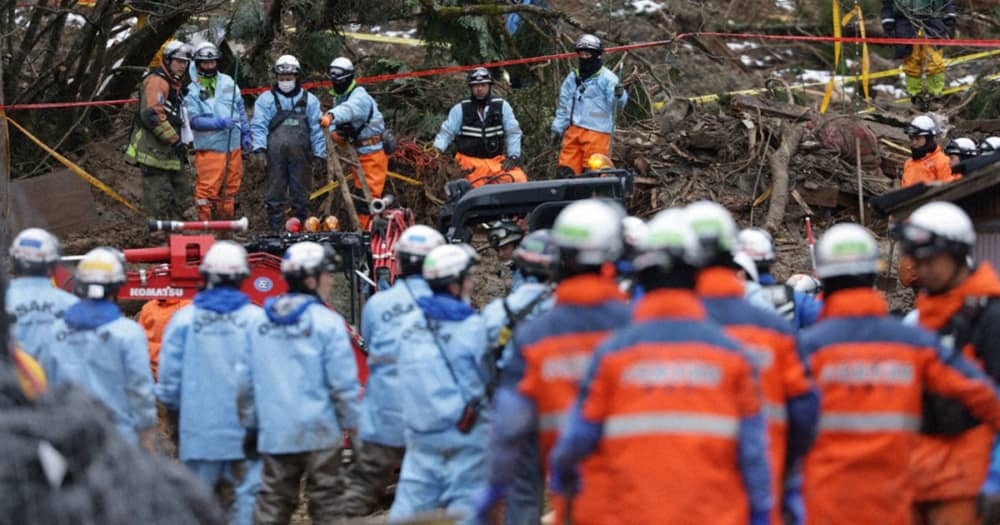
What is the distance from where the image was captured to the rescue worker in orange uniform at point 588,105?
17.0 metres

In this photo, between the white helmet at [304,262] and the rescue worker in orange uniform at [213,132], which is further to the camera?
the rescue worker in orange uniform at [213,132]

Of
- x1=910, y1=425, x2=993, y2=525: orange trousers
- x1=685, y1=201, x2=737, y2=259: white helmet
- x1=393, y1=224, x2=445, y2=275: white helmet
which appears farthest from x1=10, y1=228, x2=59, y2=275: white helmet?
x1=910, y1=425, x2=993, y2=525: orange trousers

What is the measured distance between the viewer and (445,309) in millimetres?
9547

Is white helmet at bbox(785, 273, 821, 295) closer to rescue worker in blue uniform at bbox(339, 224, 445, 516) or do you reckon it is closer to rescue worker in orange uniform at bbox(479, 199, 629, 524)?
rescue worker in blue uniform at bbox(339, 224, 445, 516)

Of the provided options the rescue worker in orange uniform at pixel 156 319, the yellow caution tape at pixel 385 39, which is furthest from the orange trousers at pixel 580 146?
the yellow caution tape at pixel 385 39

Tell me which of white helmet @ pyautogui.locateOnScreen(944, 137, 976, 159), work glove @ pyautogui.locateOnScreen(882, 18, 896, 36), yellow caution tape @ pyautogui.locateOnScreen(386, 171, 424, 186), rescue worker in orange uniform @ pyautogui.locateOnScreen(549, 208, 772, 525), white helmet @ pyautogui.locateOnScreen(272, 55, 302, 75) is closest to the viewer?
rescue worker in orange uniform @ pyautogui.locateOnScreen(549, 208, 772, 525)

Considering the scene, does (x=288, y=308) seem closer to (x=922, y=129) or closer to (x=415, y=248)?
(x=415, y=248)

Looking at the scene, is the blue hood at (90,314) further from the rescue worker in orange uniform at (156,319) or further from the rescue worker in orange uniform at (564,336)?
the rescue worker in orange uniform at (156,319)

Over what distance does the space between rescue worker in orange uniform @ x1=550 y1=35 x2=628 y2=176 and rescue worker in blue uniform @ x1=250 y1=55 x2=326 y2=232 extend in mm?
2734

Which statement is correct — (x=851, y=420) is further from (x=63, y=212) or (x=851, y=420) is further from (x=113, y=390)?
(x=63, y=212)

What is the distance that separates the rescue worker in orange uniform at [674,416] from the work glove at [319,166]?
33.6 ft

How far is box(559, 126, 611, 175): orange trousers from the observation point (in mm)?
17203

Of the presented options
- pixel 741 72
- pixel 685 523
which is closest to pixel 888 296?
pixel 741 72

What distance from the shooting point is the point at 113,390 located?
9625mm
